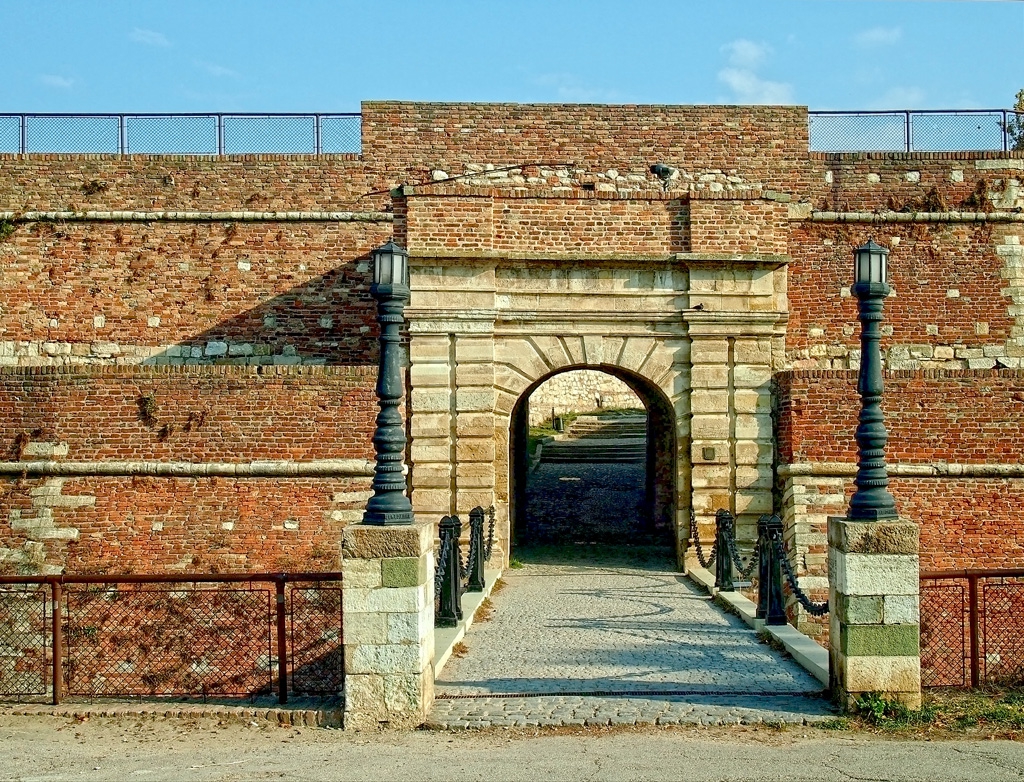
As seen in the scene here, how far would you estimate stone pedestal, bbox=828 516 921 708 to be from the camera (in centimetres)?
771

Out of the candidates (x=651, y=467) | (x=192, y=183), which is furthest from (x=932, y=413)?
(x=192, y=183)

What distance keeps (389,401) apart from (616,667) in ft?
10.1

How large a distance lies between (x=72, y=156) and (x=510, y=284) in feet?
25.3

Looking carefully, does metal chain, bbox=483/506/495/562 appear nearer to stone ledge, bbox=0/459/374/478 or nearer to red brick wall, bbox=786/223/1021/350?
stone ledge, bbox=0/459/374/478

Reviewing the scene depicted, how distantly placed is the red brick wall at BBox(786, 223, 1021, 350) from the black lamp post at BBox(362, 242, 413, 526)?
1060 cm

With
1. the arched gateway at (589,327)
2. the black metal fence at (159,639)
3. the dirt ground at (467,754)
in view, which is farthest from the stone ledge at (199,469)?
the dirt ground at (467,754)

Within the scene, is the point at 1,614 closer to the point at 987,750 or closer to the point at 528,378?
the point at 528,378

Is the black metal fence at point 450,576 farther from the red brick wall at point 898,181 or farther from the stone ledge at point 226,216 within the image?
the red brick wall at point 898,181

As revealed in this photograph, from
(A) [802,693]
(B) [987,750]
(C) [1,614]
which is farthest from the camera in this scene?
(C) [1,614]

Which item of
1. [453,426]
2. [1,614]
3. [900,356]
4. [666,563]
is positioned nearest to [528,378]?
[453,426]

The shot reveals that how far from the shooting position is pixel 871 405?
8.27 metres

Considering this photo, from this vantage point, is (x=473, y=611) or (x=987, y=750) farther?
(x=473, y=611)

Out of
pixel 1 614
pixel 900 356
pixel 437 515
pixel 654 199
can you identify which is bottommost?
pixel 1 614

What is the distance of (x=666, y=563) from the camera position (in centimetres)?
1656
